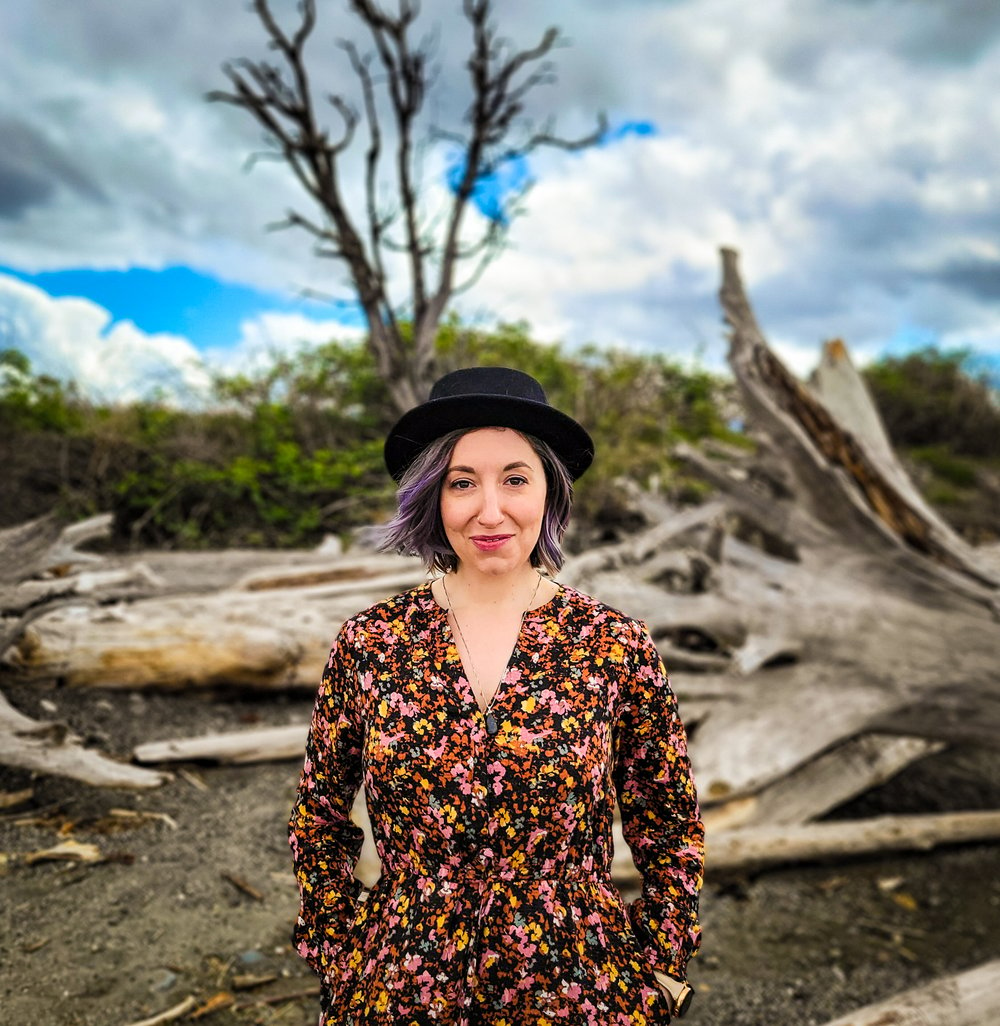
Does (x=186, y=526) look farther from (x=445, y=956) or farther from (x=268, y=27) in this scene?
(x=445, y=956)

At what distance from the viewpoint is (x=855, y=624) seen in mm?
4836

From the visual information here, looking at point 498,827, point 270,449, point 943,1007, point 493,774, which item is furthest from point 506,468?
point 270,449

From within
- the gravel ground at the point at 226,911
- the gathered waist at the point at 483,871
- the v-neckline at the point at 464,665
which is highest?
the v-neckline at the point at 464,665

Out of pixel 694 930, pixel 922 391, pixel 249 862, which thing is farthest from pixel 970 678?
pixel 922 391

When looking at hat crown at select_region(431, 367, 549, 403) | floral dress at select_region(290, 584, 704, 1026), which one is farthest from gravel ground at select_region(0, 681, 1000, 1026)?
hat crown at select_region(431, 367, 549, 403)

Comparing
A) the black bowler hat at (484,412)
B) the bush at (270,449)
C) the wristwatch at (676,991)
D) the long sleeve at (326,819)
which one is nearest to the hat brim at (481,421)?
the black bowler hat at (484,412)

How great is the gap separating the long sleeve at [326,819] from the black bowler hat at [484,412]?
487mm

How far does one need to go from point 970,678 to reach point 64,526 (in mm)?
5216

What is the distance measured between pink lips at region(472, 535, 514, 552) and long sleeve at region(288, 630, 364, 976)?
367 millimetres

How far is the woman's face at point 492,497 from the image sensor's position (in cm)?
167

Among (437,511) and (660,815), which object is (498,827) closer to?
(660,815)

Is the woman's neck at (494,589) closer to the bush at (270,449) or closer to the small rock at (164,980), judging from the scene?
the small rock at (164,980)

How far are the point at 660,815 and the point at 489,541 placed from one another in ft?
2.41

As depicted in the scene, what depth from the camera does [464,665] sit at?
1689 mm
